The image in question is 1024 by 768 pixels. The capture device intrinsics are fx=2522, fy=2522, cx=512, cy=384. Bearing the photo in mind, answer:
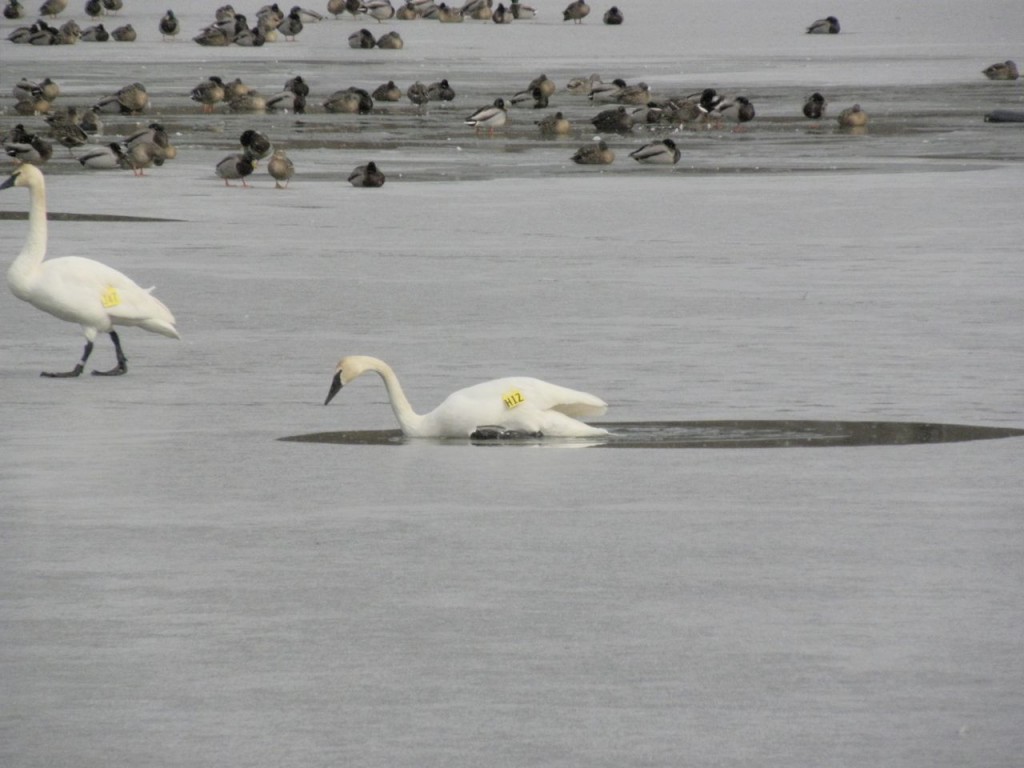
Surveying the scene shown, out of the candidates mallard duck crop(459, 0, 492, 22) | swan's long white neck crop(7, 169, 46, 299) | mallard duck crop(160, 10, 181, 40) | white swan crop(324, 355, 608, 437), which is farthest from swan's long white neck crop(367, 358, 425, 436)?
mallard duck crop(459, 0, 492, 22)

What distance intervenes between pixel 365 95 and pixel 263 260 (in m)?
20.7

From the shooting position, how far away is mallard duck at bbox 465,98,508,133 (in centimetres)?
3278

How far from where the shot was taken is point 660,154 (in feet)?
88.5

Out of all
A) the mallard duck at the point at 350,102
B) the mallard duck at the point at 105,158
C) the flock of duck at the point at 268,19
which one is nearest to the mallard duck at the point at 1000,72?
the mallard duck at the point at 350,102

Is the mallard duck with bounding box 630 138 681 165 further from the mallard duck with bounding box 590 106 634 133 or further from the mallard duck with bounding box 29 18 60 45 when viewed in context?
the mallard duck with bounding box 29 18 60 45

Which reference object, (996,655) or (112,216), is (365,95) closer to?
(112,216)

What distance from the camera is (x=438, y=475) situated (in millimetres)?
9219

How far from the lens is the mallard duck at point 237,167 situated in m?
24.3

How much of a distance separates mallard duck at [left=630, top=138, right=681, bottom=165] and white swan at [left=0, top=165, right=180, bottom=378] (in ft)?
49.6

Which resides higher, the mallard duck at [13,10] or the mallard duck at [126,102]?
the mallard duck at [126,102]

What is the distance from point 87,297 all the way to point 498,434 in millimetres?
2863

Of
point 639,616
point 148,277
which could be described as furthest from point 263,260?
point 639,616

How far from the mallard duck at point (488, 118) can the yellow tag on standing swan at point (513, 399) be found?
23.1 m

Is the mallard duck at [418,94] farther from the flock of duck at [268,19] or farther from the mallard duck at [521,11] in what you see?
the mallard duck at [521,11]
